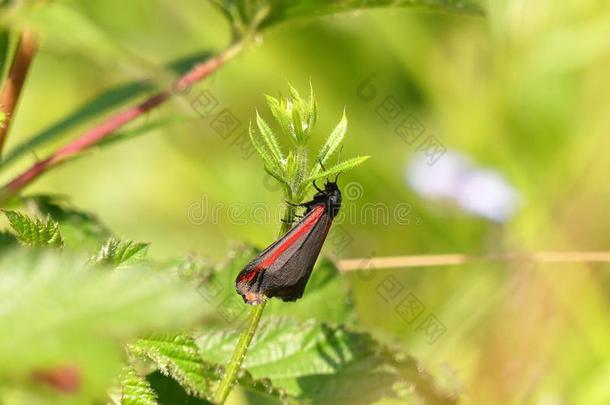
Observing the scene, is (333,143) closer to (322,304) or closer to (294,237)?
(294,237)

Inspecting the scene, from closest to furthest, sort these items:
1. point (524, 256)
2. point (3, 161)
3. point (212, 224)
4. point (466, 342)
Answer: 1. point (3, 161)
2. point (524, 256)
3. point (466, 342)
4. point (212, 224)

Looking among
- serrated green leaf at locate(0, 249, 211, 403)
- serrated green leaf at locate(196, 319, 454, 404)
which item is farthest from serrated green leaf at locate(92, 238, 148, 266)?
serrated green leaf at locate(0, 249, 211, 403)

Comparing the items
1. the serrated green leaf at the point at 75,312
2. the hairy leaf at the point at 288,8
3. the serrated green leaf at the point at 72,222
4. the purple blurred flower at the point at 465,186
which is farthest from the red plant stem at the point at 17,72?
the purple blurred flower at the point at 465,186

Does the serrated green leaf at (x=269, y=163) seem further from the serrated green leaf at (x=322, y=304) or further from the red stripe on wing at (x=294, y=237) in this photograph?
the serrated green leaf at (x=322, y=304)

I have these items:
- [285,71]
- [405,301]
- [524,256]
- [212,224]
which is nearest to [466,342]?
[405,301]

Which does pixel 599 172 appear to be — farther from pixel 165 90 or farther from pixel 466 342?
pixel 165 90

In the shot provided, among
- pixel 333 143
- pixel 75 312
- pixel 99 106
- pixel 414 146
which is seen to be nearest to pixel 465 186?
pixel 414 146
